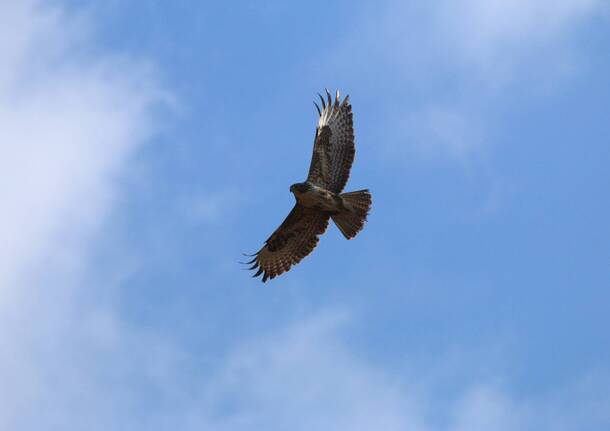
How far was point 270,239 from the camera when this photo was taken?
23016 millimetres

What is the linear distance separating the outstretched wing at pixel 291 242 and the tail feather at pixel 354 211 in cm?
76

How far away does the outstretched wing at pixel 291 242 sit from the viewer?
73.4ft

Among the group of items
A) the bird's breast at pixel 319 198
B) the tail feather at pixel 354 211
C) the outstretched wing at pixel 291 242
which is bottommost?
the tail feather at pixel 354 211

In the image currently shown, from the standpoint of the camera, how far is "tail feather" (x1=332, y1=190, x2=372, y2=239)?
70.1 ft

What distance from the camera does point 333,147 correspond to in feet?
72.8

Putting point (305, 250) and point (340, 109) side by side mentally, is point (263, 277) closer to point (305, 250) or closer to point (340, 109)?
point (305, 250)

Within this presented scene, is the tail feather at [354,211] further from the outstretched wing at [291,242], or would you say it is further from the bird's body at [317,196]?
the outstretched wing at [291,242]

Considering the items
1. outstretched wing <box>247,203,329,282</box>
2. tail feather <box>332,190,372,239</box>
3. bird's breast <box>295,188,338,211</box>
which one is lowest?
tail feather <box>332,190,372,239</box>

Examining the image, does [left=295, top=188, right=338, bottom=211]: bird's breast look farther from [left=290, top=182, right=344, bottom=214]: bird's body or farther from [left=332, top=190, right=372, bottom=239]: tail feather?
[left=332, top=190, right=372, bottom=239]: tail feather

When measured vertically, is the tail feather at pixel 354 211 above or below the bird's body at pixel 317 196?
below

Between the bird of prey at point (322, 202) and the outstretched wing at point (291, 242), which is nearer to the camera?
the bird of prey at point (322, 202)

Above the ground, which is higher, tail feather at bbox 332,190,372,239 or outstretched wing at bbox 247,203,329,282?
Result: outstretched wing at bbox 247,203,329,282

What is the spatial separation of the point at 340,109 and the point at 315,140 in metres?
0.93

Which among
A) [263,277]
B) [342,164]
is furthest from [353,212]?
[263,277]
